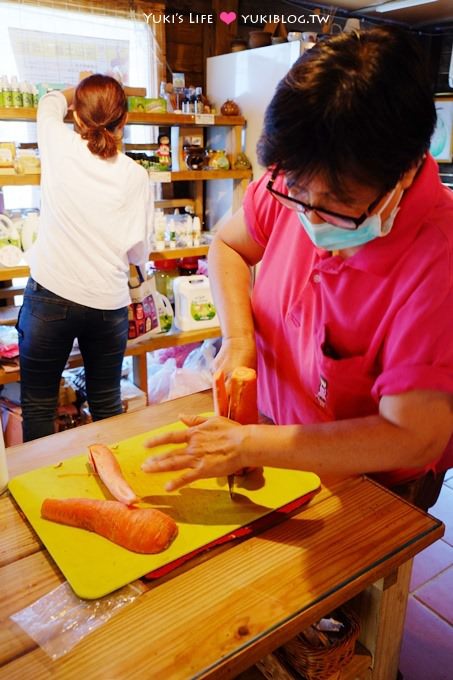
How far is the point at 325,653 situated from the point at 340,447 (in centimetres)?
47

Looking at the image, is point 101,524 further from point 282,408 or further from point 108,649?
point 282,408

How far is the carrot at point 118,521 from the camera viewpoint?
95 cm


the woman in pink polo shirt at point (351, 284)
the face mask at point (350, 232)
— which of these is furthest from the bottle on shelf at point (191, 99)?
the face mask at point (350, 232)

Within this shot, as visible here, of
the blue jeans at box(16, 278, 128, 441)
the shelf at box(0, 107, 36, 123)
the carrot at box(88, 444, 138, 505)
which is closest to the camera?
the carrot at box(88, 444, 138, 505)

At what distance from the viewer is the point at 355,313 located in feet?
3.52

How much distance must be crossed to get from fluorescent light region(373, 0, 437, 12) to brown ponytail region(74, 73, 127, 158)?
223cm

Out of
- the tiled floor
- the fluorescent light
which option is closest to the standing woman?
the tiled floor

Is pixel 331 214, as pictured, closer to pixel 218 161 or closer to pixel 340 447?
pixel 340 447

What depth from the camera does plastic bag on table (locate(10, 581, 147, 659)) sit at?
0.81 meters

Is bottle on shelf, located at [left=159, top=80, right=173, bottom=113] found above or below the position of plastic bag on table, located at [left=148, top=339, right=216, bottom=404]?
above

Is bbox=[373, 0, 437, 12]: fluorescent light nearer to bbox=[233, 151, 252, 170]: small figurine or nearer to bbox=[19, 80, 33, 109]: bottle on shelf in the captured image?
bbox=[233, 151, 252, 170]: small figurine

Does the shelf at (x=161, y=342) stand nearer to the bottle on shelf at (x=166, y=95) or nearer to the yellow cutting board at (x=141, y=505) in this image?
the bottle on shelf at (x=166, y=95)

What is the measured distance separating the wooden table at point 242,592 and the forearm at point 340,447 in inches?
5.4

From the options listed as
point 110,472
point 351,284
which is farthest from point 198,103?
point 110,472
